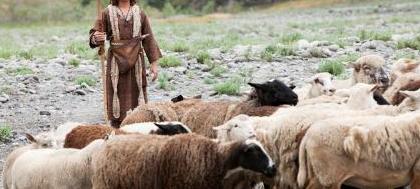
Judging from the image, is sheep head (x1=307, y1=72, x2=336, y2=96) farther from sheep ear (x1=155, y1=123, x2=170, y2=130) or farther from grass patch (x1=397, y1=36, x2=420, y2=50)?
grass patch (x1=397, y1=36, x2=420, y2=50)

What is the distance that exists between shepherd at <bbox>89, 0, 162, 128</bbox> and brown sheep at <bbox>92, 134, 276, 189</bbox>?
3248 mm

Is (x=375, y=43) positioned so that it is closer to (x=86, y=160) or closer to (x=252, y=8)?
(x=86, y=160)

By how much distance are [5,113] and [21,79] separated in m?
2.67

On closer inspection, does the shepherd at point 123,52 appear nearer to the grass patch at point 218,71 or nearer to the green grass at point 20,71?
the grass patch at point 218,71

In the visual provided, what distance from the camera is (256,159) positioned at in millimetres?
7625

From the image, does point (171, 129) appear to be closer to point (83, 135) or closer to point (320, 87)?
point (83, 135)

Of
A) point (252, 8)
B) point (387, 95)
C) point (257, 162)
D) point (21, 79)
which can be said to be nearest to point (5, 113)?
point (21, 79)

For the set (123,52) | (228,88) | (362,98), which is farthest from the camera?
(228,88)

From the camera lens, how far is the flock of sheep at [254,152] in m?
7.57

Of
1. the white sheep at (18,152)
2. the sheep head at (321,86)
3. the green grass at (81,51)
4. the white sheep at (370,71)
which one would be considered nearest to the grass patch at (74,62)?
the green grass at (81,51)

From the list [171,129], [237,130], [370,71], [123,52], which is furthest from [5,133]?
[237,130]

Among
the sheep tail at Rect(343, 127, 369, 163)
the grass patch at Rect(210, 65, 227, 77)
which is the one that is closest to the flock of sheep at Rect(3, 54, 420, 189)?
the sheep tail at Rect(343, 127, 369, 163)

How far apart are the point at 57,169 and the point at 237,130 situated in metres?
1.61

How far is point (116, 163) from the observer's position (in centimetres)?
792
